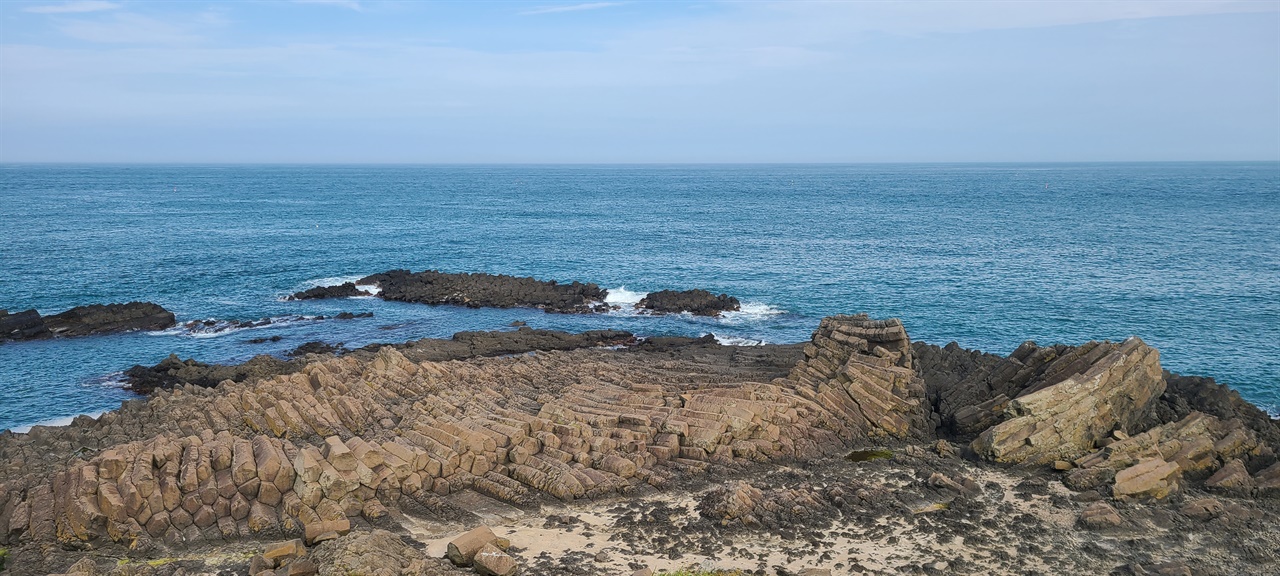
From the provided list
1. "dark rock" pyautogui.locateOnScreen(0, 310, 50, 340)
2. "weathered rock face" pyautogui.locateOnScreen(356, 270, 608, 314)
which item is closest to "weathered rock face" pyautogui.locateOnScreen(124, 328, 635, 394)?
"weathered rock face" pyautogui.locateOnScreen(356, 270, 608, 314)

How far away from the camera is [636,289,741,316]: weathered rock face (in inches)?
2036

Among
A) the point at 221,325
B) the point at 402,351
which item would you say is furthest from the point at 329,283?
the point at 402,351

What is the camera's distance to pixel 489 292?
5634 centimetres

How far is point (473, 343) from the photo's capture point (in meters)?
41.2

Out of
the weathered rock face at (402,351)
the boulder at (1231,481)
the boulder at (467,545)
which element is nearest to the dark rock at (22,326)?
the weathered rock face at (402,351)

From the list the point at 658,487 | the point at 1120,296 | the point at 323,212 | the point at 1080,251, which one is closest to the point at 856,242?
the point at 1080,251

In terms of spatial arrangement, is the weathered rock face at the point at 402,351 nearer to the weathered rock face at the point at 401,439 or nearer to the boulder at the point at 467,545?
the weathered rock face at the point at 401,439

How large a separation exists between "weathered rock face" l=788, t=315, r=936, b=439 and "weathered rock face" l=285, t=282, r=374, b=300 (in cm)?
3833

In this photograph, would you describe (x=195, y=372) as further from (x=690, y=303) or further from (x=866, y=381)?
(x=866, y=381)

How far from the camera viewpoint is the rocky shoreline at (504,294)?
172 feet

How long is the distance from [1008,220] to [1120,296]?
5245 cm

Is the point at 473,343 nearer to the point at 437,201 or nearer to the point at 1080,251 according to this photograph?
the point at 1080,251

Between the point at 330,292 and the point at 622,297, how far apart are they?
20.5 meters

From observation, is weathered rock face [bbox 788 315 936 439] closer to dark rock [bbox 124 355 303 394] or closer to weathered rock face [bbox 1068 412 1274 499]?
weathered rock face [bbox 1068 412 1274 499]
